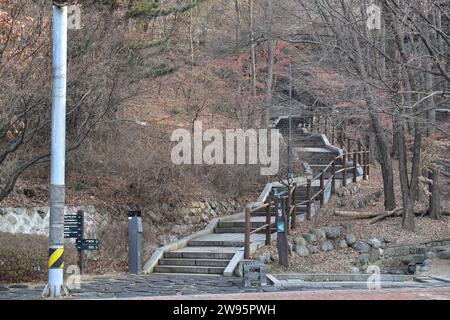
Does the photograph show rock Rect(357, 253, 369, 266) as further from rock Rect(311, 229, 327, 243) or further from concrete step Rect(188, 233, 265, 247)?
Answer: concrete step Rect(188, 233, 265, 247)

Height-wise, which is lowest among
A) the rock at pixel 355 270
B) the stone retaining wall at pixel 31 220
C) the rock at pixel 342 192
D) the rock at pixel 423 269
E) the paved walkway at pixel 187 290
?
the rock at pixel 423 269

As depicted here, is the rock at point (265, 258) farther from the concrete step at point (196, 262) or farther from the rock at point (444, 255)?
the rock at point (444, 255)

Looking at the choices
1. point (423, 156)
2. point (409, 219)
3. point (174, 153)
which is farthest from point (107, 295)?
point (423, 156)

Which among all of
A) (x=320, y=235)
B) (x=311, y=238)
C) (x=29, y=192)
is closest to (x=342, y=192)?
(x=320, y=235)

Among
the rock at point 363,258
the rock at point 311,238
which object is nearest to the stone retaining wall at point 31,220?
the rock at point 311,238

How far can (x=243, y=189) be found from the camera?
22.1 meters

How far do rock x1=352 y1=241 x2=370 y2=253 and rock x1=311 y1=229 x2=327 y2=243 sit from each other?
90 centimetres

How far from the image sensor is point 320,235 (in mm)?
16766

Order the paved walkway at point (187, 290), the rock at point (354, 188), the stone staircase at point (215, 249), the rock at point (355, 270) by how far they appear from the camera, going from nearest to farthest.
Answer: the paved walkway at point (187, 290)
the stone staircase at point (215, 249)
the rock at point (355, 270)
the rock at point (354, 188)

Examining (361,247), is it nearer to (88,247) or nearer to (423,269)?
(423,269)

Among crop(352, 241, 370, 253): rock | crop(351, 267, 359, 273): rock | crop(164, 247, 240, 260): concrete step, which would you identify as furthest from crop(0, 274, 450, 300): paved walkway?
crop(352, 241, 370, 253): rock

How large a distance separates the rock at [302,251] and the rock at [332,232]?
141 centimetres

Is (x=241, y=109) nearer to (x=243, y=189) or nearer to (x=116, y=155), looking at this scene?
(x=243, y=189)

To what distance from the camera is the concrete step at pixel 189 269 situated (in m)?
14.0
